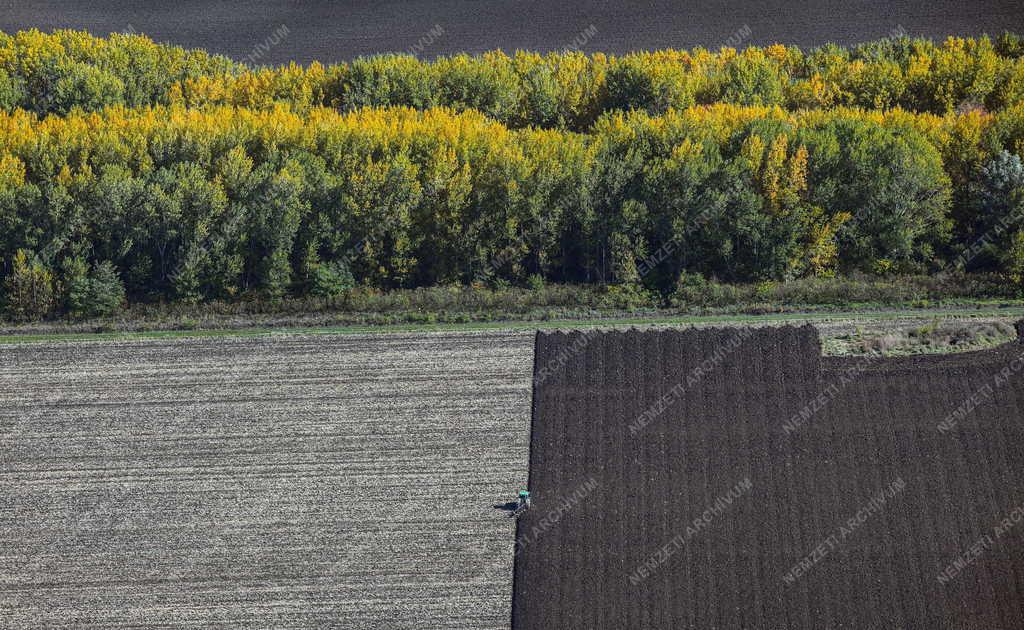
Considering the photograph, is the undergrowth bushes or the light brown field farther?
the undergrowth bushes

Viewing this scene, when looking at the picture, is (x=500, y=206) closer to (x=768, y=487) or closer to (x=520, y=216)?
(x=520, y=216)

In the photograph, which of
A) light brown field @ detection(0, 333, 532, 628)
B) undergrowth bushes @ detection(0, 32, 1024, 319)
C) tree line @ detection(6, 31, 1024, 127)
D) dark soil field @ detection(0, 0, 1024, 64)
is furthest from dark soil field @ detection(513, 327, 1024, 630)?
dark soil field @ detection(0, 0, 1024, 64)

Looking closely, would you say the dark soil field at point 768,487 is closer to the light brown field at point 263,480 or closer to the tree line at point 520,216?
the light brown field at point 263,480

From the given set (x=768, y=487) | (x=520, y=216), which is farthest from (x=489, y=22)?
(x=768, y=487)

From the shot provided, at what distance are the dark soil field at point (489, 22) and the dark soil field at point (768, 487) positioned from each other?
31929mm

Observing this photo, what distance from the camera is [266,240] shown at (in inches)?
2653

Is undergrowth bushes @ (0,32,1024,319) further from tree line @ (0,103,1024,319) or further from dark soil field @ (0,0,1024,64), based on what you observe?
dark soil field @ (0,0,1024,64)

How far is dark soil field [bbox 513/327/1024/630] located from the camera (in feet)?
164

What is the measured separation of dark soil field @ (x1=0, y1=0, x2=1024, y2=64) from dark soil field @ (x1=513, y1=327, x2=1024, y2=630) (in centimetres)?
3193

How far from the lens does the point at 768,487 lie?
53.5 m

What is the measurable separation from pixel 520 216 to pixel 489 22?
24945mm

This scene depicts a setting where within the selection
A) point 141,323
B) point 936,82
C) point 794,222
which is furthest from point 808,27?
point 141,323

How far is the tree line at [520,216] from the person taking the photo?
66812 millimetres

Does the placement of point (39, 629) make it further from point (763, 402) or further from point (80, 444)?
point (763, 402)
